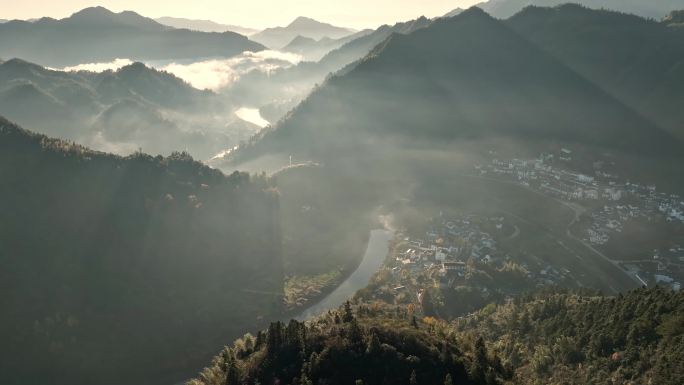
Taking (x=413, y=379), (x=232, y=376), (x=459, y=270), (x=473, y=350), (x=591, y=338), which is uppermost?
(x=413, y=379)

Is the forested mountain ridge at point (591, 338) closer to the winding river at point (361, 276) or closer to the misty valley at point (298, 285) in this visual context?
the misty valley at point (298, 285)

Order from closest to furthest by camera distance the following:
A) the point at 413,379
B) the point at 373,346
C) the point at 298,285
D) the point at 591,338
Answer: the point at 413,379
the point at 373,346
the point at 591,338
the point at 298,285

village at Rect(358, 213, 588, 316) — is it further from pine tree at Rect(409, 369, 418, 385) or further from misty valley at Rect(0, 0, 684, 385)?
pine tree at Rect(409, 369, 418, 385)

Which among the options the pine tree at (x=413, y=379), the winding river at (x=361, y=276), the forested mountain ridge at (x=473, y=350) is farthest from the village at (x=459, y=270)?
the pine tree at (x=413, y=379)

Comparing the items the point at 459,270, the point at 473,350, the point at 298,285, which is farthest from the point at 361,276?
the point at 473,350

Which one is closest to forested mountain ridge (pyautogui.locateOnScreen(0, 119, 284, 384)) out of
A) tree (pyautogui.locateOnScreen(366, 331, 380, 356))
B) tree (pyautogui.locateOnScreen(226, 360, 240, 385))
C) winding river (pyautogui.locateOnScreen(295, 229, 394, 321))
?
winding river (pyautogui.locateOnScreen(295, 229, 394, 321))

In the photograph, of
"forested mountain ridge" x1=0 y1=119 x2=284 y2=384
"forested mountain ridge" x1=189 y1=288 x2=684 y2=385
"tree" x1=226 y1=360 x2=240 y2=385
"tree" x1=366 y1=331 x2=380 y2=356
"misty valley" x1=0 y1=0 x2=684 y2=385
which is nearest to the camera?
"forested mountain ridge" x1=189 y1=288 x2=684 y2=385

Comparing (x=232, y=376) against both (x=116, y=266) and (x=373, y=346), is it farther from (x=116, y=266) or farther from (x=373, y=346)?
(x=116, y=266)
